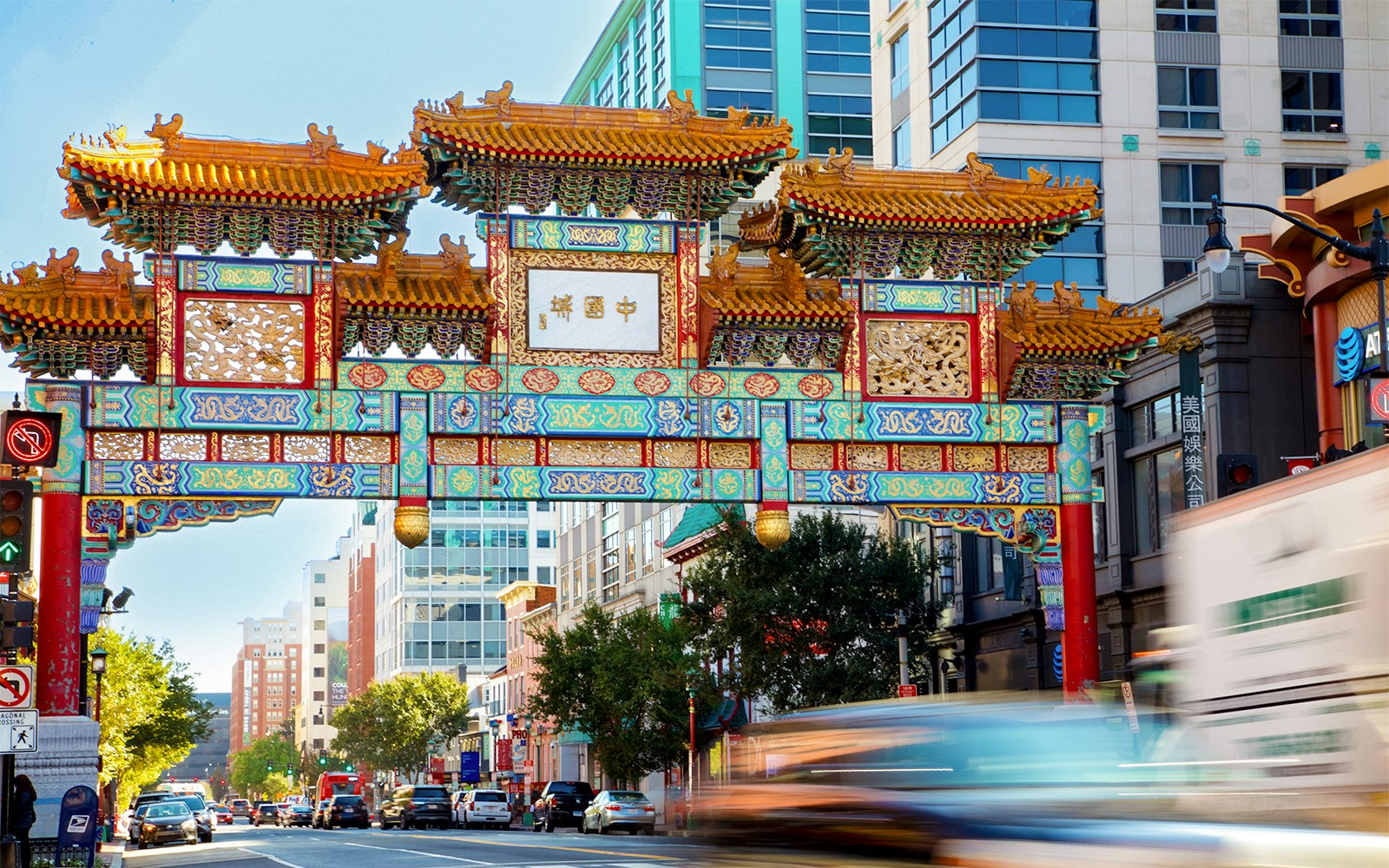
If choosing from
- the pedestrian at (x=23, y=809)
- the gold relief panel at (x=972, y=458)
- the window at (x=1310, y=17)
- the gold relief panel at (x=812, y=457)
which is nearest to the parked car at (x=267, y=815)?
the window at (x=1310, y=17)

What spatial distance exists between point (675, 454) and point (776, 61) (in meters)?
67.6

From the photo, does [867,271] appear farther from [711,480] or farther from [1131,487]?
[1131,487]

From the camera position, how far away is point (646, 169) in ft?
95.3

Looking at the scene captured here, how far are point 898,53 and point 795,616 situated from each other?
81.1 ft

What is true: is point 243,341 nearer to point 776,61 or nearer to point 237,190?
point 237,190

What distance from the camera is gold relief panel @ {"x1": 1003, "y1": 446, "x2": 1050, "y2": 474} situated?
30.0 metres

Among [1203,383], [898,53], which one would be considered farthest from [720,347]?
[898,53]

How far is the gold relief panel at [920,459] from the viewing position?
97.2 feet

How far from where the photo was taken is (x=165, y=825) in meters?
50.2

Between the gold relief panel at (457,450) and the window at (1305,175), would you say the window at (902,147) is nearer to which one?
the window at (1305,175)

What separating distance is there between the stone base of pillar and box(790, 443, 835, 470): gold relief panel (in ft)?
39.9

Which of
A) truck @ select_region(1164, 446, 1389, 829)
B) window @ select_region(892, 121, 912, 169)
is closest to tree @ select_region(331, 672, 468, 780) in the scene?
window @ select_region(892, 121, 912, 169)

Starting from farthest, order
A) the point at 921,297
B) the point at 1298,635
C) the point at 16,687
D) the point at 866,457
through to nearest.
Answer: the point at 921,297 → the point at 866,457 → the point at 16,687 → the point at 1298,635

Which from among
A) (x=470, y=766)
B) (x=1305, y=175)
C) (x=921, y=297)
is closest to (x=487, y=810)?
(x=470, y=766)
